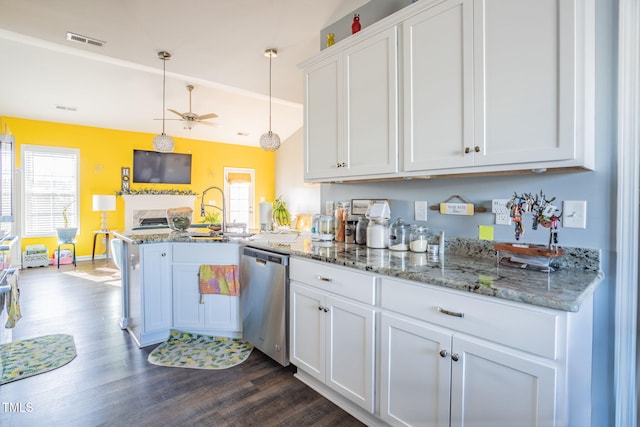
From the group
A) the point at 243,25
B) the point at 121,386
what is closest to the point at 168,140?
the point at 243,25

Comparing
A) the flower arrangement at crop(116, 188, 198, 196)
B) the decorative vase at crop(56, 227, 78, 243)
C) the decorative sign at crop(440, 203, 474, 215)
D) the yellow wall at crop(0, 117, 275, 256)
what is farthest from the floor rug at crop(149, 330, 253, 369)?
the yellow wall at crop(0, 117, 275, 256)

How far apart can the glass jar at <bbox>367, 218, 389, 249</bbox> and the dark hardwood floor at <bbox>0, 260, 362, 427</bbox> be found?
3.29 ft

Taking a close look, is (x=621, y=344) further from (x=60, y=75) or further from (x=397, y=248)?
(x=60, y=75)

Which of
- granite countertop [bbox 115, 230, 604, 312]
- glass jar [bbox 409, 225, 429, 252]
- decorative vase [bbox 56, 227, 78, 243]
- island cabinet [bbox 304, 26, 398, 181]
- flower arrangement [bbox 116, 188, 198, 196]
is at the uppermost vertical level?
island cabinet [bbox 304, 26, 398, 181]

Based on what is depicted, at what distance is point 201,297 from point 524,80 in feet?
8.53

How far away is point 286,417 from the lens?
1.75m

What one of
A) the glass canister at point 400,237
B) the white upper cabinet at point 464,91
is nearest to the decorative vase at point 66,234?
the white upper cabinet at point 464,91

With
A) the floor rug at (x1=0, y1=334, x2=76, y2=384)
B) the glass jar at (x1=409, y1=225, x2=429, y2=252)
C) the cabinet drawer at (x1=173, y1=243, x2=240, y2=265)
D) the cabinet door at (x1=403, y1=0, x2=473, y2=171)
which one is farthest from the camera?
the cabinet drawer at (x1=173, y1=243, x2=240, y2=265)

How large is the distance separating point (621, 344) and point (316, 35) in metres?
3.21

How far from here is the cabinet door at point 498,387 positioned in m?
1.04

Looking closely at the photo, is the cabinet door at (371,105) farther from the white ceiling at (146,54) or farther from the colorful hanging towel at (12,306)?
the colorful hanging towel at (12,306)

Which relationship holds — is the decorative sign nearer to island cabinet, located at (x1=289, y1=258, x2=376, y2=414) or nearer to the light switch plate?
the light switch plate

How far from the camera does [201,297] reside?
8.70 feet

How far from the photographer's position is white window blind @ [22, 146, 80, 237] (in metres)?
5.75
